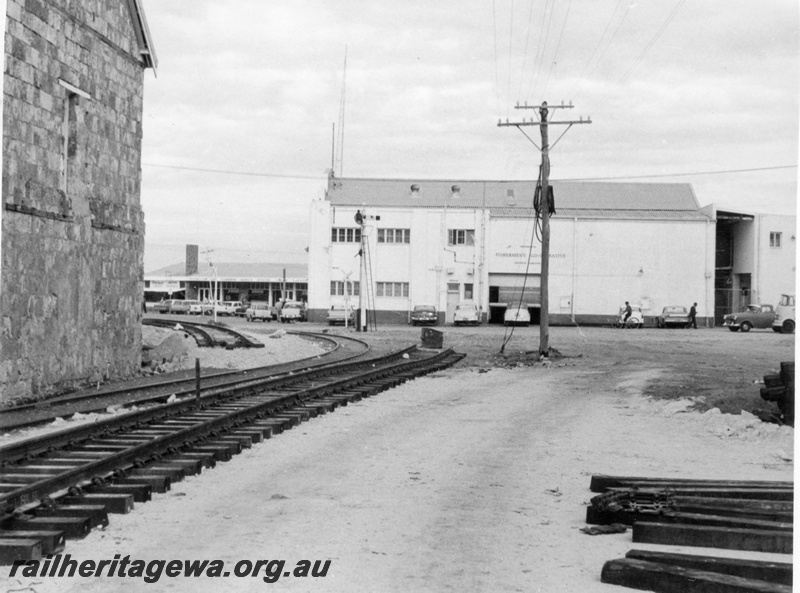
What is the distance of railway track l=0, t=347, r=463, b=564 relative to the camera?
6.48m

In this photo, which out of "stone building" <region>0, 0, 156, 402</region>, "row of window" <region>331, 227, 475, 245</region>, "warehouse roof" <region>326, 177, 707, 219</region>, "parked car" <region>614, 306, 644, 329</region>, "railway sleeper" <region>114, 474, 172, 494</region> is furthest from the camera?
"warehouse roof" <region>326, 177, 707, 219</region>

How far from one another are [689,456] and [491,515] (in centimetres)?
418

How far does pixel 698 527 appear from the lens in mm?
6426

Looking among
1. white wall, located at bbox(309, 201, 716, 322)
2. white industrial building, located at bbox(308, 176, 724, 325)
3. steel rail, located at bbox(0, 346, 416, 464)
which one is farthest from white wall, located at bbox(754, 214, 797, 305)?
steel rail, located at bbox(0, 346, 416, 464)

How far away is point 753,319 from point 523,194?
23.7 metres

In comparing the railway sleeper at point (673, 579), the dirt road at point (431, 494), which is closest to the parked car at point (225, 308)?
the dirt road at point (431, 494)

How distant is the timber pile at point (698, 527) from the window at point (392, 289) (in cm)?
5227

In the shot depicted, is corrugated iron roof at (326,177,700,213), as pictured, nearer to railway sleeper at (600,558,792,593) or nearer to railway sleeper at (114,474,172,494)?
railway sleeper at (114,474,172,494)

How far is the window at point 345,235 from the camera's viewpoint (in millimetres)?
60844

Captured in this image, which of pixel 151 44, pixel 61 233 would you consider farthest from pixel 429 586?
pixel 151 44

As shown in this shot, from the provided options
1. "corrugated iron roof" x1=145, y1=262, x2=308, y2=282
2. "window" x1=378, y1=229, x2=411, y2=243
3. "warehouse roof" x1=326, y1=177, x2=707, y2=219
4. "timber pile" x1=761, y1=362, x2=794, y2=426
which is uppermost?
"warehouse roof" x1=326, y1=177, x2=707, y2=219

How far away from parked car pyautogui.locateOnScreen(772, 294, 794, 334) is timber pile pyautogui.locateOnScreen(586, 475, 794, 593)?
43.3 meters

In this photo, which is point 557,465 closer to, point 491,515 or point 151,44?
point 491,515

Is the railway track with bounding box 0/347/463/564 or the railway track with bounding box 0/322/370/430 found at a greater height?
the railway track with bounding box 0/347/463/564
